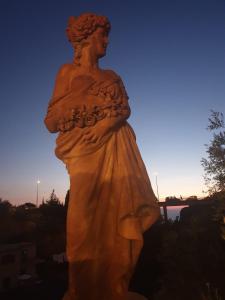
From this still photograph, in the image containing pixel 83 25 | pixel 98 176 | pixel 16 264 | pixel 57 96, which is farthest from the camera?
pixel 16 264

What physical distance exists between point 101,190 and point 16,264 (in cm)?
3558

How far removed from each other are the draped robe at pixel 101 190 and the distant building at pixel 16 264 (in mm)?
33233

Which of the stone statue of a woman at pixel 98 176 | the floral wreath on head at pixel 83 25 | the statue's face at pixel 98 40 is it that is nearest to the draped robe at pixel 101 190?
the stone statue of a woman at pixel 98 176

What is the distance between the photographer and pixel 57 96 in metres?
3.61

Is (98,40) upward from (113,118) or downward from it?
upward

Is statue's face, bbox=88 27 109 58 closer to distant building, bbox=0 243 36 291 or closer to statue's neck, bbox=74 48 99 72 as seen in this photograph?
statue's neck, bbox=74 48 99 72

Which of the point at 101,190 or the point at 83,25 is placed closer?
the point at 101,190

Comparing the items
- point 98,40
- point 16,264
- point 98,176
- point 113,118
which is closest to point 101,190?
point 98,176

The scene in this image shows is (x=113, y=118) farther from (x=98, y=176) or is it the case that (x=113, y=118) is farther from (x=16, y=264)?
(x=16, y=264)

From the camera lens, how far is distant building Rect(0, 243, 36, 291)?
33.4 metres

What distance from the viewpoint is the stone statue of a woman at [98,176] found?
3117 mm

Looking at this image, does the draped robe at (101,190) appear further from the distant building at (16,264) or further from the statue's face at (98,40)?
the distant building at (16,264)

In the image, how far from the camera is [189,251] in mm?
21688

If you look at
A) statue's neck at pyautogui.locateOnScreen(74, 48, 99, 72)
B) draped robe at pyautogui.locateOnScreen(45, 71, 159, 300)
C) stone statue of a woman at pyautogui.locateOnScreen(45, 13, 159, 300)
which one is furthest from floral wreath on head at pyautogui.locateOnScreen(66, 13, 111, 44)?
draped robe at pyautogui.locateOnScreen(45, 71, 159, 300)
